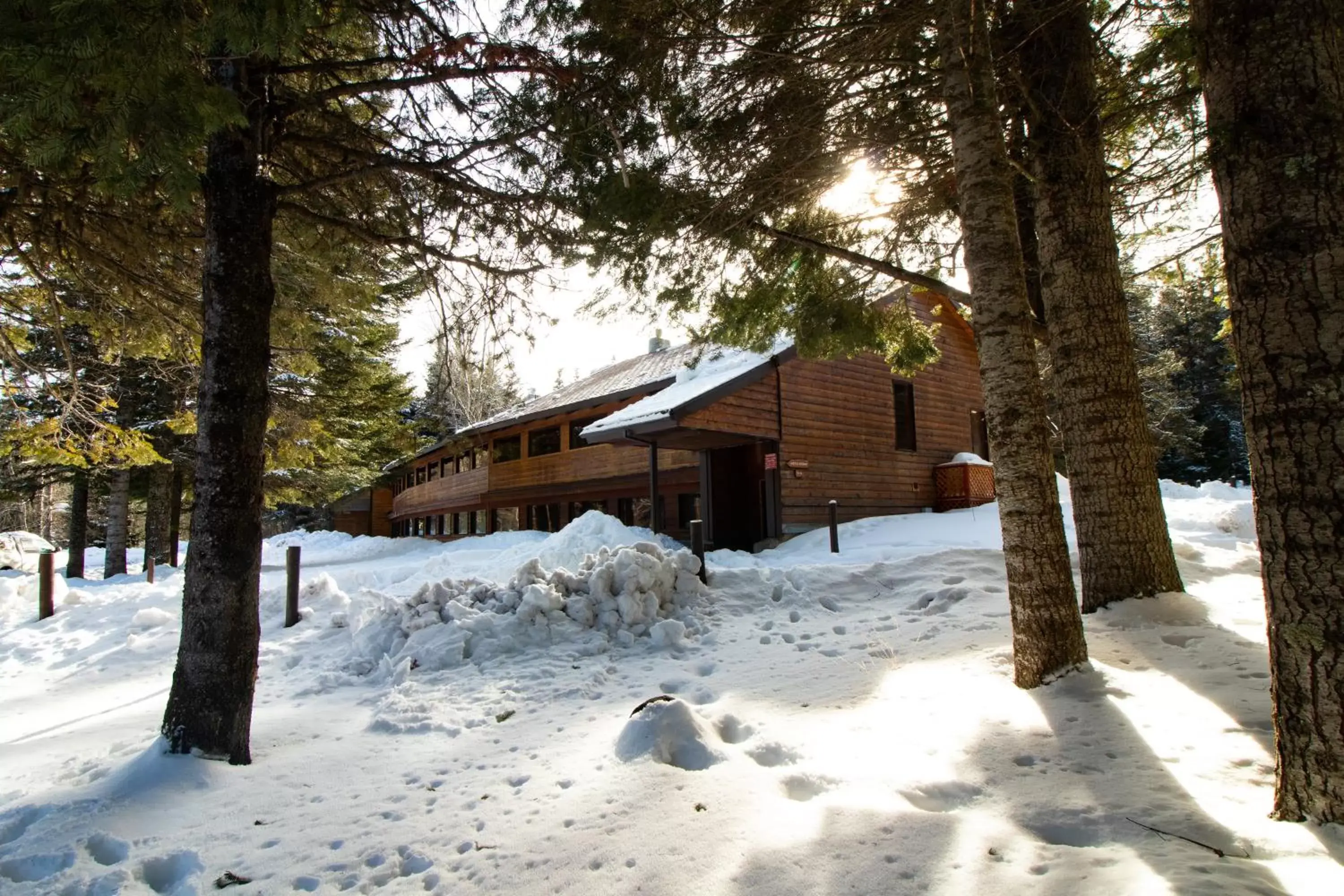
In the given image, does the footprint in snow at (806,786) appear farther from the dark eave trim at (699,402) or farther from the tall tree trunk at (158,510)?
the tall tree trunk at (158,510)

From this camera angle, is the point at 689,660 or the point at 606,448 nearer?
the point at 689,660

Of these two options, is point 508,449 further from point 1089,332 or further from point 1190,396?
point 1190,396

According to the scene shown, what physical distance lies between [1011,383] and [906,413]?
536 inches

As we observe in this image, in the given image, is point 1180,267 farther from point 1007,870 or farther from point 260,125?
point 260,125

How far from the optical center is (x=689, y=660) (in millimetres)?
5859

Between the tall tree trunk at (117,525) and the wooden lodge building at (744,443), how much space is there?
7675 mm

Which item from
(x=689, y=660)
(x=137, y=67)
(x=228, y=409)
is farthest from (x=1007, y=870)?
(x=137, y=67)

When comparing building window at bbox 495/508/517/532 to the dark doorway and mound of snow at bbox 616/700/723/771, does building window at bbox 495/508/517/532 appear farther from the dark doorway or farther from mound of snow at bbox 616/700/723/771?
mound of snow at bbox 616/700/723/771

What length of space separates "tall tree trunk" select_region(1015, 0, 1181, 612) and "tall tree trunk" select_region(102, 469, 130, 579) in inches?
702

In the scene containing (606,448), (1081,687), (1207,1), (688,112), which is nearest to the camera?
(1207,1)

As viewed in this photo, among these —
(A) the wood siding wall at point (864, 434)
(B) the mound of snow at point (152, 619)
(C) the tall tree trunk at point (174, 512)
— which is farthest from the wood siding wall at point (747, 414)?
(C) the tall tree trunk at point (174, 512)

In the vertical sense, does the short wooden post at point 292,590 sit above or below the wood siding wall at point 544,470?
below

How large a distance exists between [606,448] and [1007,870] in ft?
50.4

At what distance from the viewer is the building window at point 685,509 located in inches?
620
